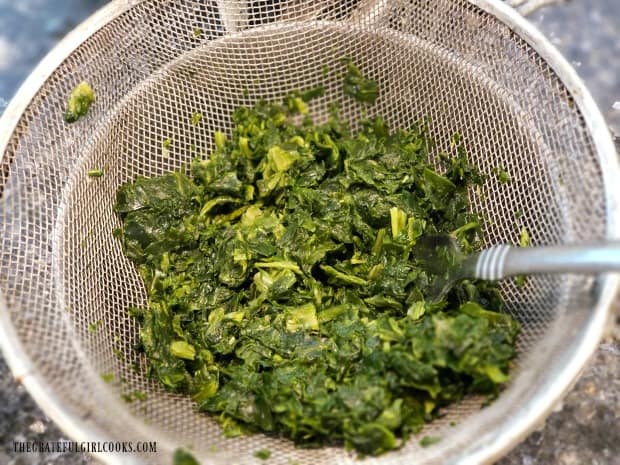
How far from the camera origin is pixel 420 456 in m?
2.01

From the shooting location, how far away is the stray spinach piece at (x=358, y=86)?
2982 mm

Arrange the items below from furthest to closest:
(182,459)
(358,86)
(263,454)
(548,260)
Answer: (358,86) < (263,454) < (182,459) < (548,260)

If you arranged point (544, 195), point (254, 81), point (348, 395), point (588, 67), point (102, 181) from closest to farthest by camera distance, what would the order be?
point (348, 395)
point (544, 195)
point (102, 181)
point (254, 81)
point (588, 67)

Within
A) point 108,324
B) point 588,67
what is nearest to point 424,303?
point 108,324

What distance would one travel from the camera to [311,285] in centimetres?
263

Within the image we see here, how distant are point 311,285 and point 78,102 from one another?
51.5 inches

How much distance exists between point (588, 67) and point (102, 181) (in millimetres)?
3501

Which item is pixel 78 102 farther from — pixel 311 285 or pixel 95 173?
pixel 311 285

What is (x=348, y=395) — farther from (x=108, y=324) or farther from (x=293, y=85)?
(x=293, y=85)

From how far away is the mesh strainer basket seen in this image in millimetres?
2055

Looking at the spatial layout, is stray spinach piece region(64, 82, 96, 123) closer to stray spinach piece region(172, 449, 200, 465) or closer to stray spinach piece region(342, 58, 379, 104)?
stray spinach piece region(342, 58, 379, 104)

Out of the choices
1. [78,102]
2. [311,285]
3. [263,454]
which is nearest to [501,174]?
[311,285]

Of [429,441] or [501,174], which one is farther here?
[501,174]

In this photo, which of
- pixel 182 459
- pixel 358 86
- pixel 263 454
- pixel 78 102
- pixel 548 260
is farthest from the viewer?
pixel 358 86
